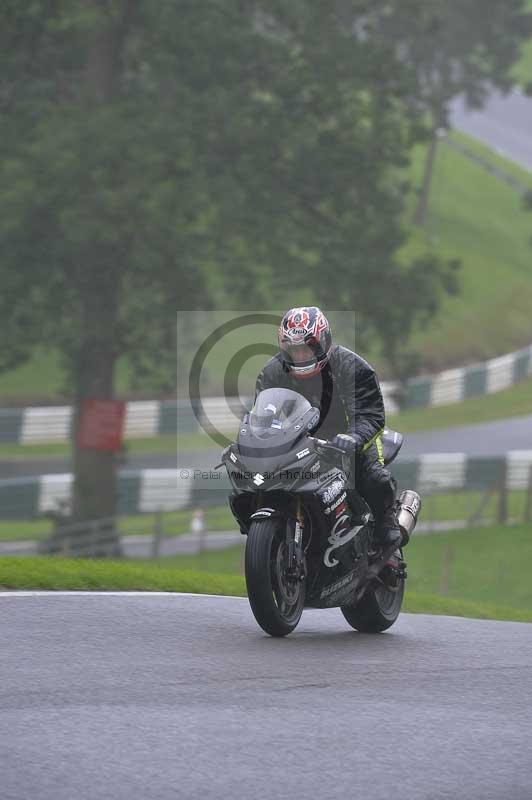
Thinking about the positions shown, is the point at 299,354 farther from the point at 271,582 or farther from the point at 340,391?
the point at 271,582

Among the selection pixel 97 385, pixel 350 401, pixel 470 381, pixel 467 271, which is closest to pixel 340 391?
pixel 350 401

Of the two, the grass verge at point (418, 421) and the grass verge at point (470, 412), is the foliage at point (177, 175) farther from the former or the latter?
the grass verge at point (470, 412)

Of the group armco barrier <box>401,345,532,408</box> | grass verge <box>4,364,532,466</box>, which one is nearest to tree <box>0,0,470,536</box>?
grass verge <box>4,364,532,466</box>

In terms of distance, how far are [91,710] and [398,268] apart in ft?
68.0

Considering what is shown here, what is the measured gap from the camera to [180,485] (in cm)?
2964

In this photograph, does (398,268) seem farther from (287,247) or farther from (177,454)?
(177,454)

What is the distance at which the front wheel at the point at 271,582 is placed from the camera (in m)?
7.75

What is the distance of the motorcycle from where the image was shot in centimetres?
790

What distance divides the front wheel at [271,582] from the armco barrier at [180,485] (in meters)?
18.1

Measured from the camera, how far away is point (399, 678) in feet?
23.8

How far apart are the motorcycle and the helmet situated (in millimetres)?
263

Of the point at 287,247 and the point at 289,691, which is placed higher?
the point at 287,247

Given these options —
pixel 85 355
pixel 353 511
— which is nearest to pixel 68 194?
pixel 85 355

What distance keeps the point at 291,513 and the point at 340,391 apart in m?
0.96
